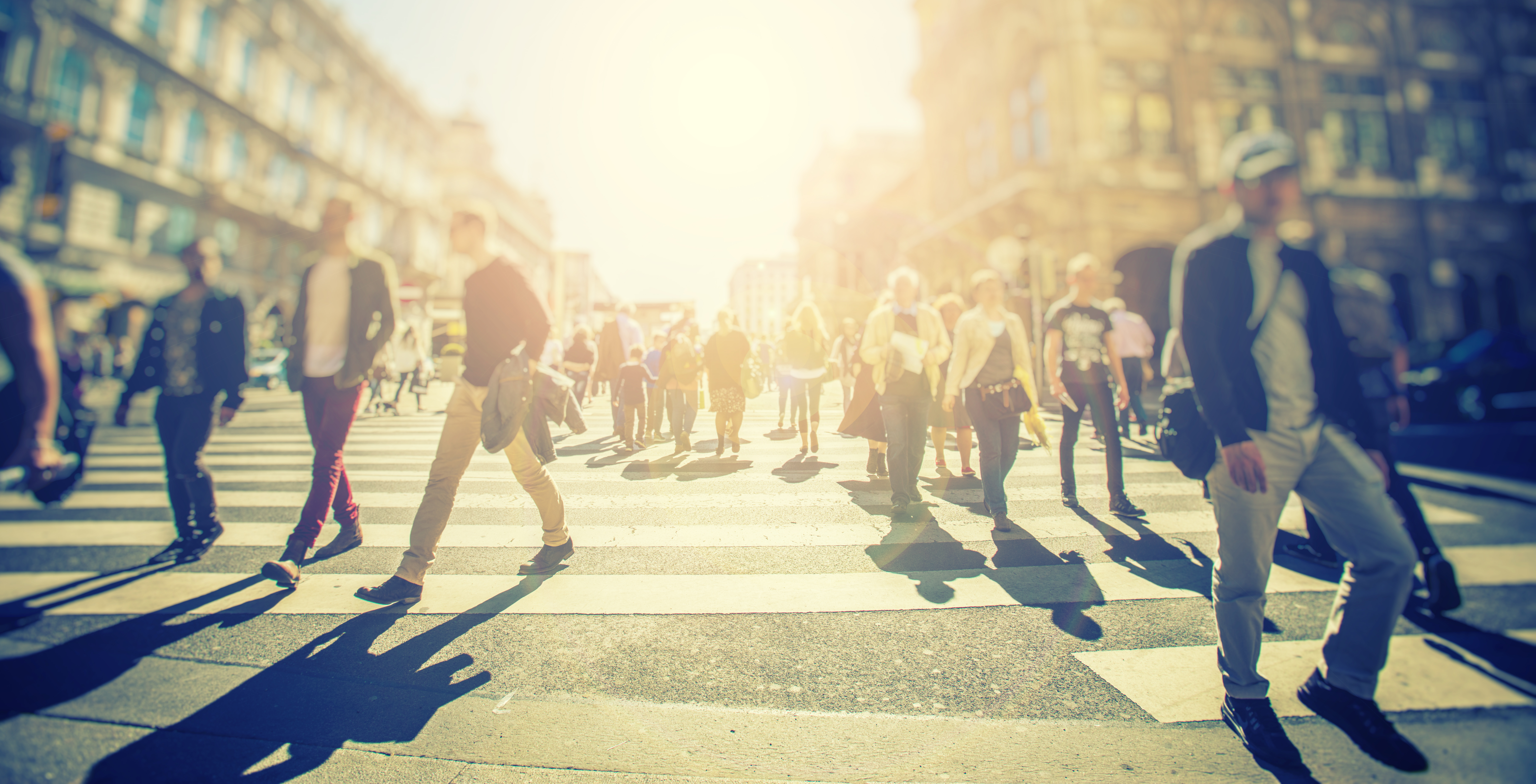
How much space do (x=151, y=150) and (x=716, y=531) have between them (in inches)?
145

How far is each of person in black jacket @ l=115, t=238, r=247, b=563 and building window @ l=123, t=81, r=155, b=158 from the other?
6.01 feet

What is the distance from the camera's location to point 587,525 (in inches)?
61.1

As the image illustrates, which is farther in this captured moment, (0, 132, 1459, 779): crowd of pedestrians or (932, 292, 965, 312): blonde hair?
(932, 292, 965, 312): blonde hair

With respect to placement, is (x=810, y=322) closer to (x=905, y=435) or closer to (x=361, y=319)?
(x=905, y=435)

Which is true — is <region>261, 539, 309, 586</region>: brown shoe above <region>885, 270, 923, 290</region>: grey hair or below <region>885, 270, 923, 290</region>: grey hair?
below

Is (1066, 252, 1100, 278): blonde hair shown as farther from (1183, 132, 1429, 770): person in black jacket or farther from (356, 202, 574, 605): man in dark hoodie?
(356, 202, 574, 605): man in dark hoodie

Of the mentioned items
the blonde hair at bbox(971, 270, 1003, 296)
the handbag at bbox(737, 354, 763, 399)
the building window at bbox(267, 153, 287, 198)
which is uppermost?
the building window at bbox(267, 153, 287, 198)

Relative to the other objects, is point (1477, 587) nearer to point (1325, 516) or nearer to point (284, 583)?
point (1325, 516)

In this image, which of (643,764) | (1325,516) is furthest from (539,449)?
(1325,516)

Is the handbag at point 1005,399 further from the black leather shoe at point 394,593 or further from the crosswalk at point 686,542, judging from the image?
the black leather shoe at point 394,593

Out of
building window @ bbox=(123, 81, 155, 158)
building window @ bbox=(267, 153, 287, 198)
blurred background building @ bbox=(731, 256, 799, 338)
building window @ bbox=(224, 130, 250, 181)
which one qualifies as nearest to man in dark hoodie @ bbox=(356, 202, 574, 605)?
blurred background building @ bbox=(731, 256, 799, 338)

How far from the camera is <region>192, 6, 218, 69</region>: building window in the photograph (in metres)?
2.61

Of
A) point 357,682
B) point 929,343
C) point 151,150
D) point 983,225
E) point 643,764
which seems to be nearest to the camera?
point 643,764

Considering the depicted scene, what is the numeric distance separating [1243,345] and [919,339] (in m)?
0.89
